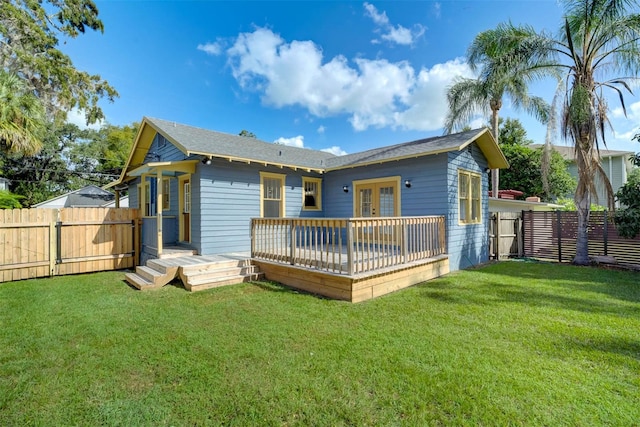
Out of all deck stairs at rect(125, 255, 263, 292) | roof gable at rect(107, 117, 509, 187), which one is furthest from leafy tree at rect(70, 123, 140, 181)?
deck stairs at rect(125, 255, 263, 292)

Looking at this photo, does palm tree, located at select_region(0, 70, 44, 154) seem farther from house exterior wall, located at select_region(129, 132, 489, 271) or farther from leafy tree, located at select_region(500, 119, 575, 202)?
leafy tree, located at select_region(500, 119, 575, 202)

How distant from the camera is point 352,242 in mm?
4902

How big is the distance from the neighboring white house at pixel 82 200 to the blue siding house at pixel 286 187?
14.6 m

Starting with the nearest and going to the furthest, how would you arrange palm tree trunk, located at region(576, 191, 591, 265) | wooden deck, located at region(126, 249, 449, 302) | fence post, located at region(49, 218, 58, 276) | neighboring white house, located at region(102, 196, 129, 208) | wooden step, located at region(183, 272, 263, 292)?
wooden deck, located at region(126, 249, 449, 302)
wooden step, located at region(183, 272, 263, 292)
fence post, located at region(49, 218, 58, 276)
palm tree trunk, located at region(576, 191, 591, 265)
neighboring white house, located at region(102, 196, 129, 208)

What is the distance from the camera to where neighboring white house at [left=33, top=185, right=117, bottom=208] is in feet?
66.2

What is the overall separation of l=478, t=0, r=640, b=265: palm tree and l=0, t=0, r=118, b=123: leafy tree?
19556 mm

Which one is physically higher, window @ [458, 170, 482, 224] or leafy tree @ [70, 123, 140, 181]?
leafy tree @ [70, 123, 140, 181]

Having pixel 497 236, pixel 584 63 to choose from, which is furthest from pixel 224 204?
pixel 584 63

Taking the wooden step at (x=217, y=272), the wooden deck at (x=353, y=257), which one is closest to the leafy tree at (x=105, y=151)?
the wooden step at (x=217, y=272)

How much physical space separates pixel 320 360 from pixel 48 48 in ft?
67.1

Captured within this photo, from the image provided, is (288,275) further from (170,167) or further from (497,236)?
(497,236)

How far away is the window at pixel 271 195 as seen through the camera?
345 inches

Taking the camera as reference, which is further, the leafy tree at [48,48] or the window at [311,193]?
the leafy tree at [48,48]

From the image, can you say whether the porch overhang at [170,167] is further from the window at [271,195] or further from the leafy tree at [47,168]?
the leafy tree at [47,168]
